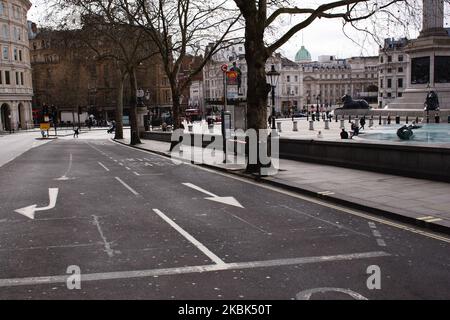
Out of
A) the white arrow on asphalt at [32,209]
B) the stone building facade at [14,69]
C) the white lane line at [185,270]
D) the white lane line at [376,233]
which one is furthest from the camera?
the stone building facade at [14,69]

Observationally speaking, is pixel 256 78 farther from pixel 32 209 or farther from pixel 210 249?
pixel 210 249

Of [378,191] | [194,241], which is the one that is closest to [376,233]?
[194,241]

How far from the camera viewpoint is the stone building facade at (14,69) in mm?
79312

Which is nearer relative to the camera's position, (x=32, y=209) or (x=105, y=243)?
(x=105, y=243)

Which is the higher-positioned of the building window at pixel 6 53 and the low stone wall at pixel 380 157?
the building window at pixel 6 53

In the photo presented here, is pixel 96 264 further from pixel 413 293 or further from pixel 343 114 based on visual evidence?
pixel 343 114

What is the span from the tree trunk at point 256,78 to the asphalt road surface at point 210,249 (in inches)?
182

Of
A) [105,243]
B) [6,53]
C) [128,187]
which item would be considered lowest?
[128,187]

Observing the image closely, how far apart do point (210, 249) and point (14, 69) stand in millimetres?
84280

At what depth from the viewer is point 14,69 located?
82.0 m

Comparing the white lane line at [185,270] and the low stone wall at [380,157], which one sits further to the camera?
the low stone wall at [380,157]

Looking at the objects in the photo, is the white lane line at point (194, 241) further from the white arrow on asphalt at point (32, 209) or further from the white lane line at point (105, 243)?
the white arrow on asphalt at point (32, 209)

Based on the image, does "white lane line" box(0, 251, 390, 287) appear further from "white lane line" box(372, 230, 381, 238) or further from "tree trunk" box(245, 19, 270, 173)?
"tree trunk" box(245, 19, 270, 173)

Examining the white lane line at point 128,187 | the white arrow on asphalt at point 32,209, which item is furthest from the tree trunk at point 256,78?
the white arrow on asphalt at point 32,209
